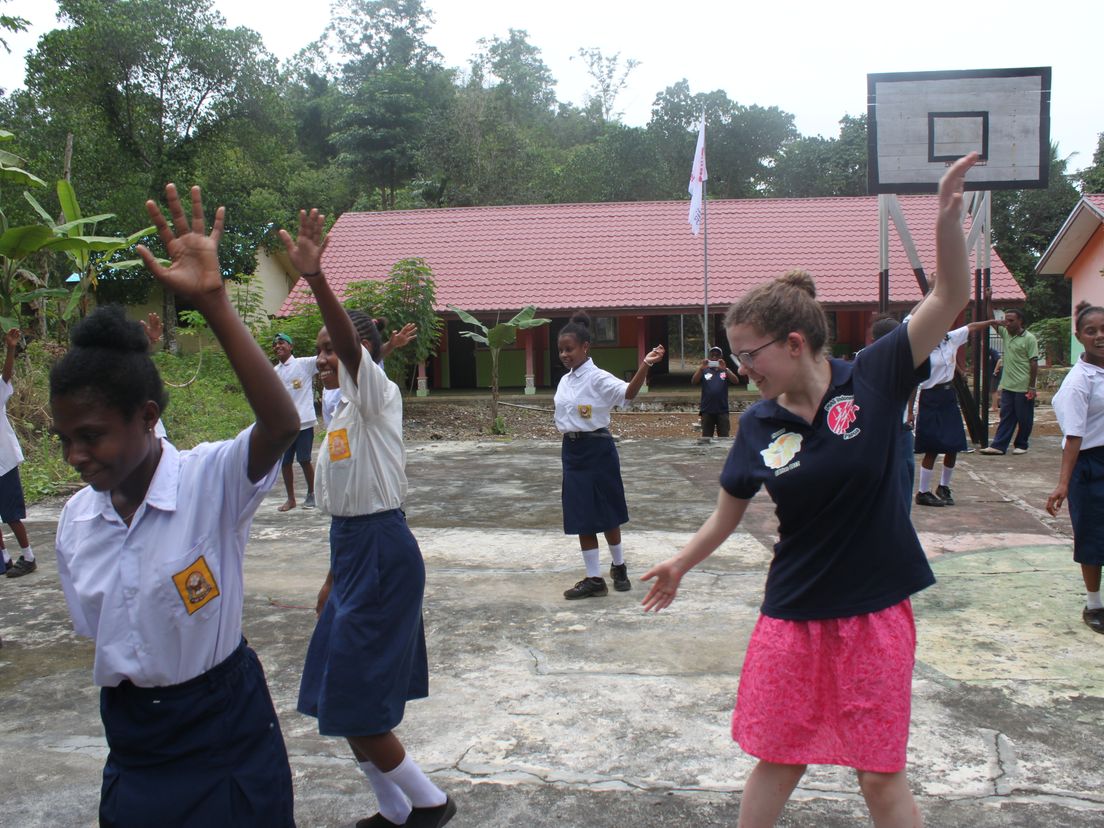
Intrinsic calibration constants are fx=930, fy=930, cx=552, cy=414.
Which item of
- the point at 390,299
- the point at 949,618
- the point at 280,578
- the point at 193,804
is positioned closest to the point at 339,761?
the point at 193,804

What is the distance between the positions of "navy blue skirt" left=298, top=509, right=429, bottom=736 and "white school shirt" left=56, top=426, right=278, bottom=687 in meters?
0.97

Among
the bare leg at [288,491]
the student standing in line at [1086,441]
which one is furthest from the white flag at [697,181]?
the student standing in line at [1086,441]

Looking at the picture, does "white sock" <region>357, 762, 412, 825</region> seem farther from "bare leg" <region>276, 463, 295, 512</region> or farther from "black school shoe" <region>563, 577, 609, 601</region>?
"bare leg" <region>276, 463, 295, 512</region>

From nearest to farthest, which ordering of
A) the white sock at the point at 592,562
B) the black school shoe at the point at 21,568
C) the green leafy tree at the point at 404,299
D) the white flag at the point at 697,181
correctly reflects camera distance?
the white sock at the point at 592,562
the black school shoe at the point at 21,568
the white flag at the point at 697,181
the green leafy tree at the point at 404,299

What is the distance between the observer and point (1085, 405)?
4727 millimetres

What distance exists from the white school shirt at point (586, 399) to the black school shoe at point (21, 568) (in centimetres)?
394

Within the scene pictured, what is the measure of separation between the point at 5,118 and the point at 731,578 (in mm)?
25822

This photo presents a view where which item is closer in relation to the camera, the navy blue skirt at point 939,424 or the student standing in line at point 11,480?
the student standing in line at point 11,480

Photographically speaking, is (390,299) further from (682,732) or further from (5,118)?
(5,118)

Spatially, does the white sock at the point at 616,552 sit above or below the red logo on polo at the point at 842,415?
below

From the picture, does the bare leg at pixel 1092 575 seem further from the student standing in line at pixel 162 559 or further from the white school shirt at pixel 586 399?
the student standing in line at pixel 162 559

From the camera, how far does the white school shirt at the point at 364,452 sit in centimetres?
321

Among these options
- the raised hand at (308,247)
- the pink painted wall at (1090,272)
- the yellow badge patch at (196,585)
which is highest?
the pink painted wall at (1090,272)

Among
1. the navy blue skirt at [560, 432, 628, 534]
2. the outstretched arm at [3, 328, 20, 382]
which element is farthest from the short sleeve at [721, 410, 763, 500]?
the outstretched arm at [3, 328, 20, 382]
